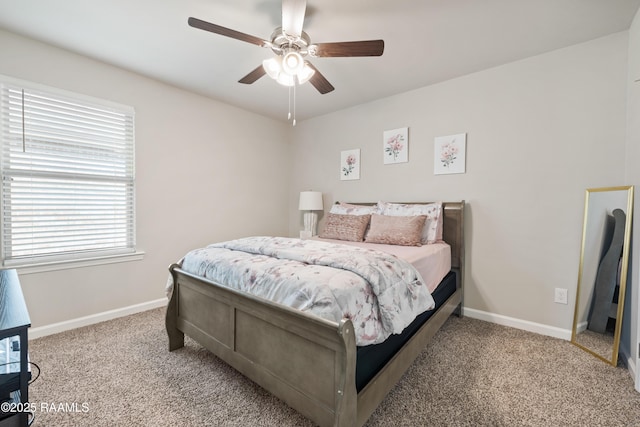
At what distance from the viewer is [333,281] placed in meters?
1.28

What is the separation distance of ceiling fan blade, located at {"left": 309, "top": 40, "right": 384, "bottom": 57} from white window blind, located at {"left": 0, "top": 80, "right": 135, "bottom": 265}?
7.04ft

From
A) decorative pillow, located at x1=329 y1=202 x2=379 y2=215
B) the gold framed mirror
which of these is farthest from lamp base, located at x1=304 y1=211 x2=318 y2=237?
the gold framed mirror

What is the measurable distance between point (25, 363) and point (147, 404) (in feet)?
2.58

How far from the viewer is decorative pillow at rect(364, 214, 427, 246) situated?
258 cm

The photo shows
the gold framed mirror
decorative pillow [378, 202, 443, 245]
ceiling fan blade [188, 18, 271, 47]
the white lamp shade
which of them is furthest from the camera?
the white lamp shade

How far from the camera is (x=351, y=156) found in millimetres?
3680

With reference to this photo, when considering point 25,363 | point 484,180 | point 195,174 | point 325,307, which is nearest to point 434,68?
point 484,180

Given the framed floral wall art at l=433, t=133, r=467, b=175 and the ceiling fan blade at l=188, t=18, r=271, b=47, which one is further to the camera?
the framed floral wall art at l=433, t=133, r=467, b=175

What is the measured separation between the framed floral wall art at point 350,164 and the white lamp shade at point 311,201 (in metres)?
0.44

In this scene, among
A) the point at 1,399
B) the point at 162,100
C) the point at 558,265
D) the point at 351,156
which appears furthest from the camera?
the point at 351,156

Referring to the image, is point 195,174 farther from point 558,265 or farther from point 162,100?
point 558,265

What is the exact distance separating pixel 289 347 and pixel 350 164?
2.79 meters

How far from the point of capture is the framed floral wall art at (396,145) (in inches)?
125

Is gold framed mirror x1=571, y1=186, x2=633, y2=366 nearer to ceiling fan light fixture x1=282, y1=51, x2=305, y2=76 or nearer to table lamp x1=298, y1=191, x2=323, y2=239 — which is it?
ceiling fan light fixture x1=282, y1=51, x2=305, y2=76
